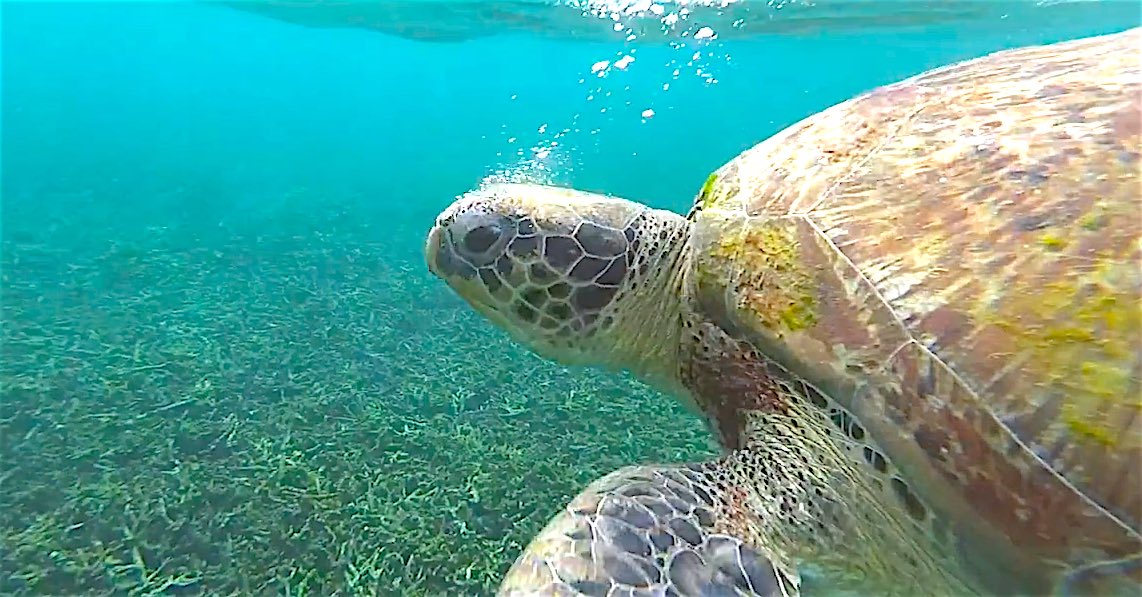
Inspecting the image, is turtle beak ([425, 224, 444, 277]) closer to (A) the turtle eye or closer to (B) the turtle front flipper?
(A) the turtle eye

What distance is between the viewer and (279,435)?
2307 mm

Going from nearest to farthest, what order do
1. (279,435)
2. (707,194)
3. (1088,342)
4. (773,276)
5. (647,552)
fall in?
(1088,342), (647,552), (773,276), (707,194), (279,435)

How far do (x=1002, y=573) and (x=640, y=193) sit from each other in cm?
639

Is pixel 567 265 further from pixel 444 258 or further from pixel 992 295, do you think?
pixel 992 295

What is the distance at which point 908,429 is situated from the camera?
3.03 ft

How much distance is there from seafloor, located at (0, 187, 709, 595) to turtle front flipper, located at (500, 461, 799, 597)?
86 cm

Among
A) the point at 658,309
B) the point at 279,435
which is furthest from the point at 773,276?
the point at 279,435

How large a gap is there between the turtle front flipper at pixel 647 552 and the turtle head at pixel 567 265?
450 millimetres

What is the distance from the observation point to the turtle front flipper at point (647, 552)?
0.93m

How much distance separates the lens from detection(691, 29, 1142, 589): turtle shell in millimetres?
821

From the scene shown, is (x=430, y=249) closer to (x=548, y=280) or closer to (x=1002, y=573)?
(x=548, y=280)

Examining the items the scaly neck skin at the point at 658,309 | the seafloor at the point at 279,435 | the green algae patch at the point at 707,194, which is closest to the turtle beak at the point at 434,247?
the scaly neck skin at the point at 658,309

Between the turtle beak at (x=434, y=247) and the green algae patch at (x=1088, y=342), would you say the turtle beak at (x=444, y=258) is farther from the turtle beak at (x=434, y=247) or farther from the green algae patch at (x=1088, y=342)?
the green algae patch at (x=1088, y=342)

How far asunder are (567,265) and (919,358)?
67 cm
